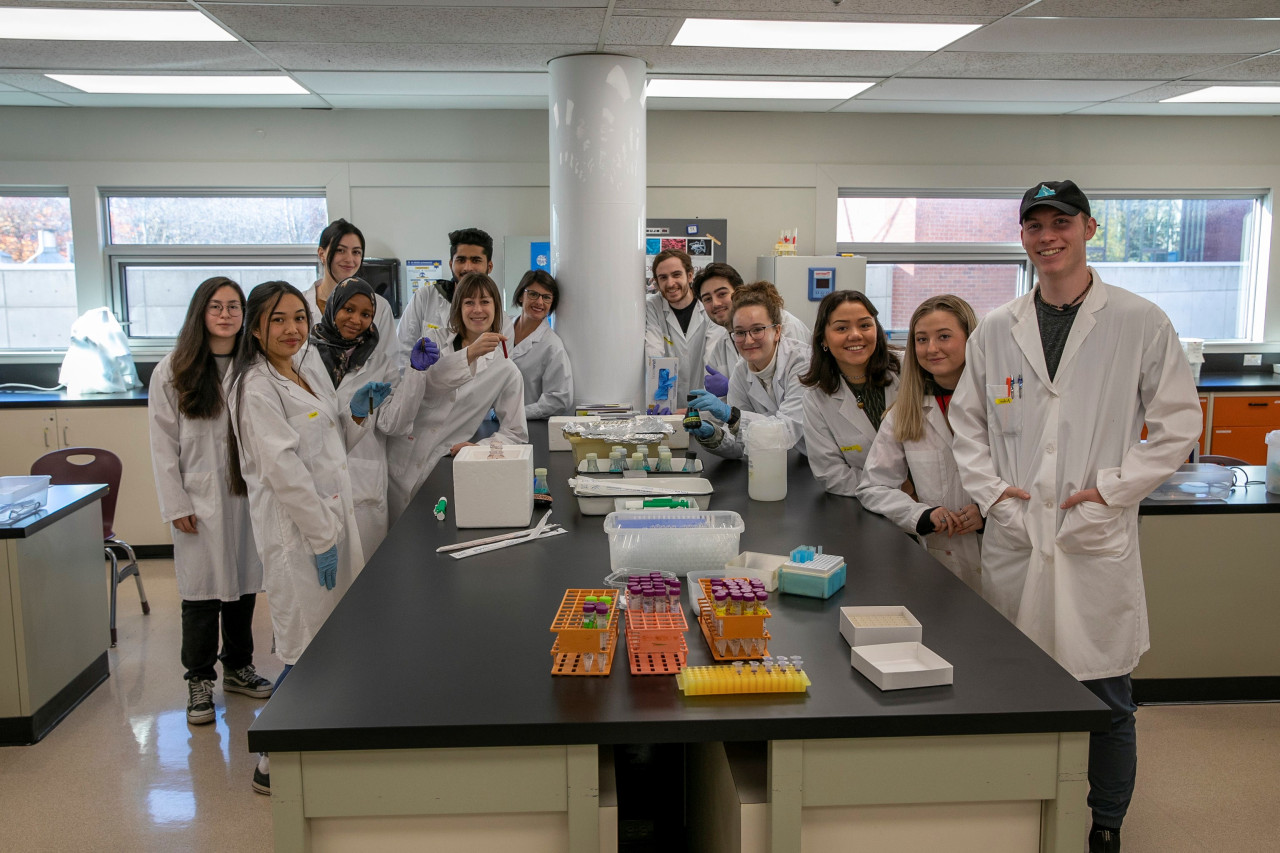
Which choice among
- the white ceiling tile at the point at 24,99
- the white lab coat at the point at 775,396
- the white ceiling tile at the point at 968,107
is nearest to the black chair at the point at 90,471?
the white ceiling tile at the point at 24,99

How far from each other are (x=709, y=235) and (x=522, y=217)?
1.06m

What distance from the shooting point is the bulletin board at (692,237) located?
4992 millimetres

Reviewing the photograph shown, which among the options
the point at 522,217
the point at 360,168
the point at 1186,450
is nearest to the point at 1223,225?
the point at 522,217

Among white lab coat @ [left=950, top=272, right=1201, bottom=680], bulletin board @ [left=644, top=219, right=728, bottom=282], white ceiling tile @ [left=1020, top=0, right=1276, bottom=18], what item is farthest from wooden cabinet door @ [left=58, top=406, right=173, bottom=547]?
white ceiling tile @ [left=1020, top=0, right=1276, bottom=18]

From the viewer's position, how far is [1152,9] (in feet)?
9.98

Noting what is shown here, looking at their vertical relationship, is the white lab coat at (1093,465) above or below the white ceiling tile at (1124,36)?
below

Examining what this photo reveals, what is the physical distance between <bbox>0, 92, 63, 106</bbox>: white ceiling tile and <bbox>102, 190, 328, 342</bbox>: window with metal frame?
546 millimetres

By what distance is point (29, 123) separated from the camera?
4.87 metres

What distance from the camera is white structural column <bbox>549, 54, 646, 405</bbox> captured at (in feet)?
11.8

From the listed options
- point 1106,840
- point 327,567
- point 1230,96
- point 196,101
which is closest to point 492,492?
point 327,567

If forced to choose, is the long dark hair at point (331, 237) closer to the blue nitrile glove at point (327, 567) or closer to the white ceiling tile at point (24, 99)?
the blue nitrile glove at point (327, 567)

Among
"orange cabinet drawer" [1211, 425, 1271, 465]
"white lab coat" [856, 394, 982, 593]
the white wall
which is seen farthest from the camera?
"orange cabinet drawer" [1211, 425, 1271, 465]

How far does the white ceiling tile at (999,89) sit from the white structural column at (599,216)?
147cm

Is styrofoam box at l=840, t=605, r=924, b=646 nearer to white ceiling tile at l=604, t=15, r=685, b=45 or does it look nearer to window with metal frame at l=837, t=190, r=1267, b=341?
white ceiling tile at l=604, t=15, r=685, b=45
